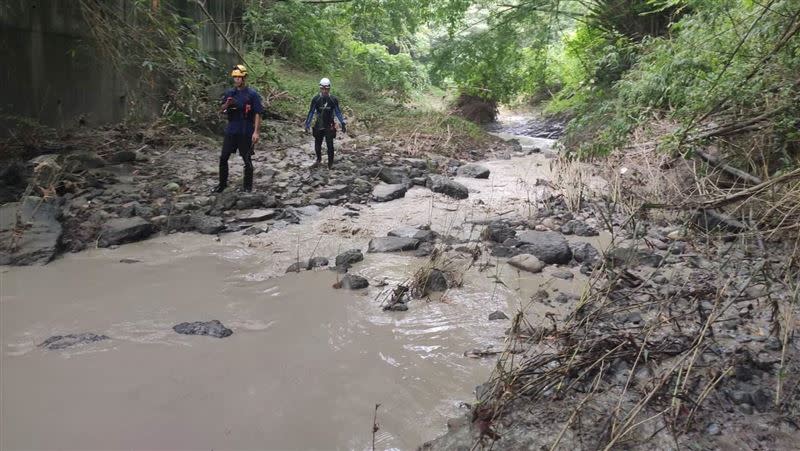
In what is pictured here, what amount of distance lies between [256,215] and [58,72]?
14.2ft

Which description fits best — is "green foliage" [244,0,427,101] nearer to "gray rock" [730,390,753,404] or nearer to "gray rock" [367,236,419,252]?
"gray rock" [367,236,419,252]

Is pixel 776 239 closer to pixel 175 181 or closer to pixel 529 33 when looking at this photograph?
pixel 175 181

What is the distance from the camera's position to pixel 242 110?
7656 mm

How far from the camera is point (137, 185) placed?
765 cm

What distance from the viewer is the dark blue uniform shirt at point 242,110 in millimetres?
7629

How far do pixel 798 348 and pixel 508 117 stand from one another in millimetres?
23049

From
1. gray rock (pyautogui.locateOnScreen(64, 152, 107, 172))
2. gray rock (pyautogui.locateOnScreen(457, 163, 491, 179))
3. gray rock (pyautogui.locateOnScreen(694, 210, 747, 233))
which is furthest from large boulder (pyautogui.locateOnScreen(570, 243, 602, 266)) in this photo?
gray rock (pyautogui.locateOnScreen(64, 152, 107, 172))

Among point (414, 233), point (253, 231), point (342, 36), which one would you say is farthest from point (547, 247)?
point (342, 36)

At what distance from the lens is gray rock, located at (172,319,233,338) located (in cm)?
384

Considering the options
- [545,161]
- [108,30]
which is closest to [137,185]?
[108,30]

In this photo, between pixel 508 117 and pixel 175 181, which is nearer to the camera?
pixel 175 181

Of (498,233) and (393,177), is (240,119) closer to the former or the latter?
(393,177)

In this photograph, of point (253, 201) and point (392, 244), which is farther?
point (253, 201)

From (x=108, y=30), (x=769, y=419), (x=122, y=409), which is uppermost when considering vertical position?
(x=108, y=30)
